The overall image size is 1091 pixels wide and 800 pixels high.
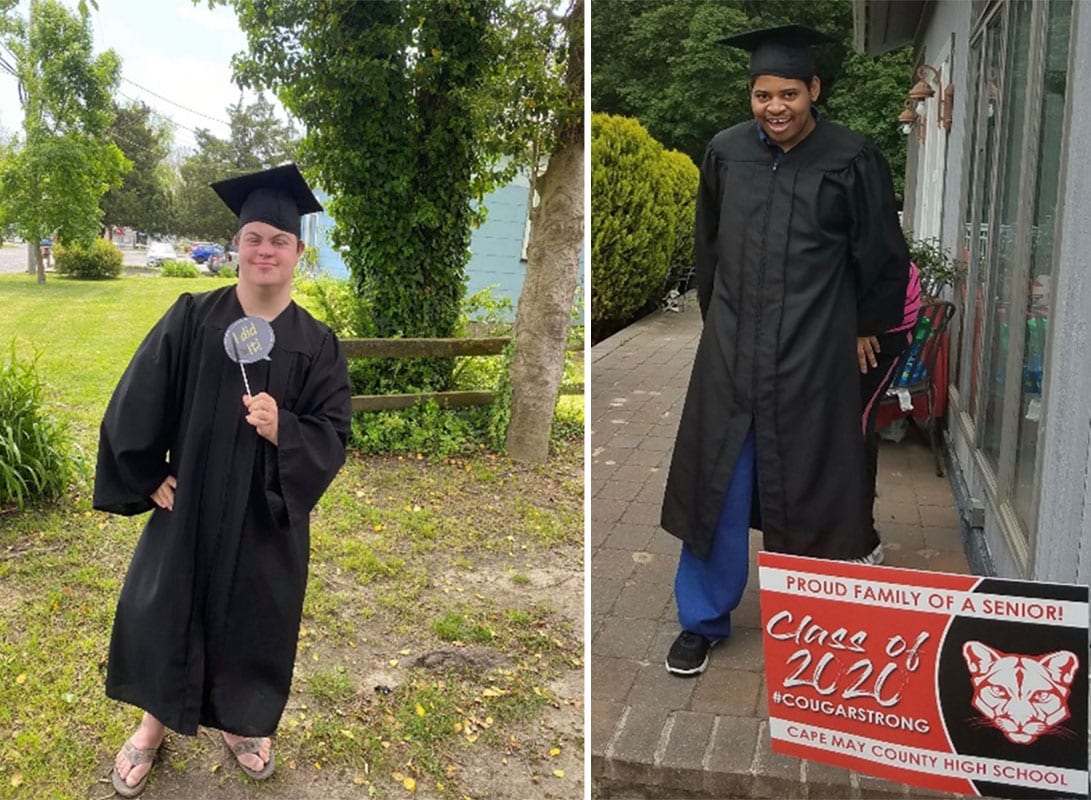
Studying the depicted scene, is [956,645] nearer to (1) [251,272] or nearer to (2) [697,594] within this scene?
(2) [697,594]

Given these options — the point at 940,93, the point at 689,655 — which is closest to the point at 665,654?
the point at 689,655

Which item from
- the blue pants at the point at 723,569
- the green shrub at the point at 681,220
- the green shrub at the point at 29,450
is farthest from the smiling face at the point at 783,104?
the green shrub at the point at 681,220

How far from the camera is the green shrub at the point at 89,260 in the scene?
3.00 m

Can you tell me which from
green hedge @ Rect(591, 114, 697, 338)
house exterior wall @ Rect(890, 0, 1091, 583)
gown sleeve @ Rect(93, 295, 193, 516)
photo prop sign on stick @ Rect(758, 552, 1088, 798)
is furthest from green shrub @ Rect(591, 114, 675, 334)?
photo prop sign on stick @ Rect(758, 552, 1088, 798)

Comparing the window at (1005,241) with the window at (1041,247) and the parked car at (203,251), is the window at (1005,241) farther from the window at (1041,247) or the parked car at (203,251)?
the parked car at (203,251)

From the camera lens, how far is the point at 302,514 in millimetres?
2662

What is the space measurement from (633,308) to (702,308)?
775 cm

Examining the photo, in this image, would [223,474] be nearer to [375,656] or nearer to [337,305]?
[375,656]

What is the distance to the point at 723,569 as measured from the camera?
3.20 metres

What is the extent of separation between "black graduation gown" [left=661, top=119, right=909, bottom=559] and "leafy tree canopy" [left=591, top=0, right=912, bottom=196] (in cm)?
1927

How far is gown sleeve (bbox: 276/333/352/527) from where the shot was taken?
2568 millimetres

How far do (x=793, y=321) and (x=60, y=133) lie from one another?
6.88 ft

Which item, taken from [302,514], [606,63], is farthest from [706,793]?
[606,63]

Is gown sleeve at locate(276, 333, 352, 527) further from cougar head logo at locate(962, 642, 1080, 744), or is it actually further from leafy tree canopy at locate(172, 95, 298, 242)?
cougar head logo at locate(962, 642, 1080, 744)
